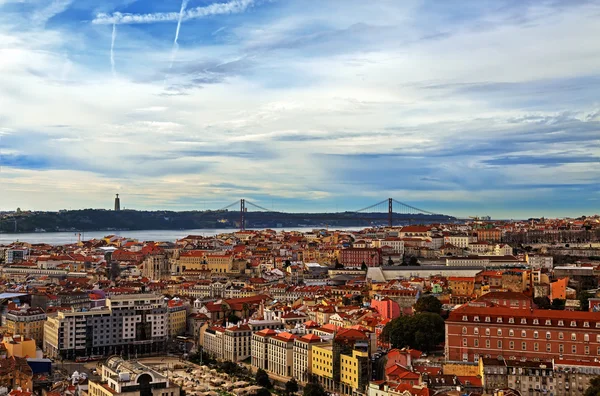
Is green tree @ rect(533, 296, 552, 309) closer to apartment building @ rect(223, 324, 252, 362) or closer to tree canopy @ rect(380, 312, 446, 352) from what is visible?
tree canopy @ rect(380, 312, 446, 352)

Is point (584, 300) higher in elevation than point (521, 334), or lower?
higher

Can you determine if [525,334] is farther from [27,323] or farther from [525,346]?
[27,323]

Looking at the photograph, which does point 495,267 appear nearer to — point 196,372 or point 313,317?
point 313,317

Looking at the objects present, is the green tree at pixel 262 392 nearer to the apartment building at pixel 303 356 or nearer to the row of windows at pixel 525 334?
the apartment building at pixel 303 356

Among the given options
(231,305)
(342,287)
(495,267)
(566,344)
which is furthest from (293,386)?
(495,267)

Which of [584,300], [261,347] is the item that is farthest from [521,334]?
[261,347]

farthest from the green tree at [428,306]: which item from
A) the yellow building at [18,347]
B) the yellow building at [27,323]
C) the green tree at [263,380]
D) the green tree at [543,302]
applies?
the yellow building at [27,323]
